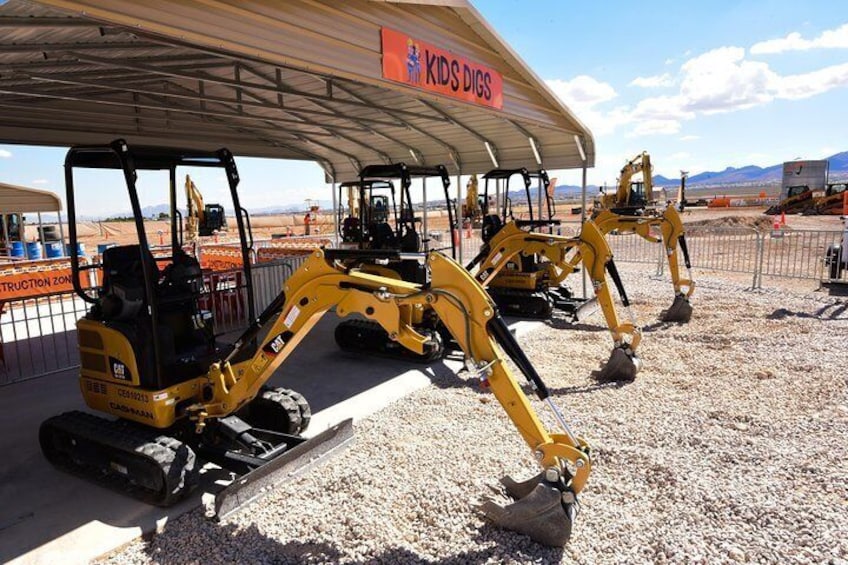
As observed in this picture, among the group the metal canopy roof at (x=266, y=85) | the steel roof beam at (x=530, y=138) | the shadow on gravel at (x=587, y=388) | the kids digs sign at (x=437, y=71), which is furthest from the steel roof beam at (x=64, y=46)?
the steel roof beam at (x=530, y=138)

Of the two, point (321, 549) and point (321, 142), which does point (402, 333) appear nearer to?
point (321, 549)

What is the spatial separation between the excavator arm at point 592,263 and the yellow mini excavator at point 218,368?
118 inches

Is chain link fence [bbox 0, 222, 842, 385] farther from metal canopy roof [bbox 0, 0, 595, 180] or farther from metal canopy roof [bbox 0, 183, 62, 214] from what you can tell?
metal canopy roof [bbox 0, 183, 62, 214]

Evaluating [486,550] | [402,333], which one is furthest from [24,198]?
[486,550]

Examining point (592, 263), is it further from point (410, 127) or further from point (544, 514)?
point (410, 127)

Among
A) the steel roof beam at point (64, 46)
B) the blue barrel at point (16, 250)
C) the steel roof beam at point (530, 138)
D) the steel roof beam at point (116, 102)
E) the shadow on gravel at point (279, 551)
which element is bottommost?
the shadow on gravel at point (279, 551)

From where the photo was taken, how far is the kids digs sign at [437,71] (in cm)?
648

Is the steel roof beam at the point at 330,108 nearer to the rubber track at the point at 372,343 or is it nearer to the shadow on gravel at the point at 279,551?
the rubber track at the point at 372,343

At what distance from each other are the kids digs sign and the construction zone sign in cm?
919

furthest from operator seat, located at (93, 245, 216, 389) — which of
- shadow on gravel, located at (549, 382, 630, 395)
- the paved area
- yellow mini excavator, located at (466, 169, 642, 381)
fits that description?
yellow mini excavator, located at (466, 169, 642, 381)

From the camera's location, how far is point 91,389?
16.9ft

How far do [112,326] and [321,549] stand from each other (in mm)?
2644

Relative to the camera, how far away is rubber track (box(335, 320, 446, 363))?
8258 mm

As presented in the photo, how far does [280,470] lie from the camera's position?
467 cm
